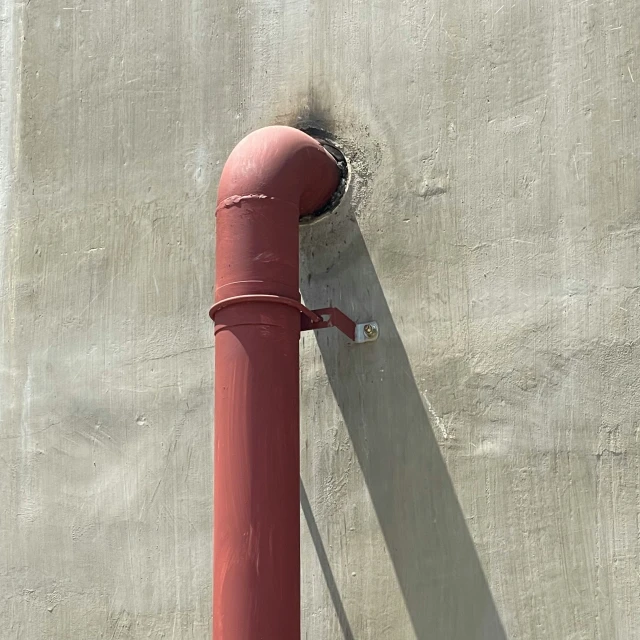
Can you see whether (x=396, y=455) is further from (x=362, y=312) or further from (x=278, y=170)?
(x=278, y=170)

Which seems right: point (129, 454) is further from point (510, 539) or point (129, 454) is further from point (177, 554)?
point (510, 539)

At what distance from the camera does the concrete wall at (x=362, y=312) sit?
3.51m

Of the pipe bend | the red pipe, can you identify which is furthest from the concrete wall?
the red pipe

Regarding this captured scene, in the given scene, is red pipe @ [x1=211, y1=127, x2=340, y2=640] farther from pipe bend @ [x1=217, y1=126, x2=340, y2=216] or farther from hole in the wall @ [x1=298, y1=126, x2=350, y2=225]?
hole in the wall @ [x1=298, y1=126, x2=350, y2=225]

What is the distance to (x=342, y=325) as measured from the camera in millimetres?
3828

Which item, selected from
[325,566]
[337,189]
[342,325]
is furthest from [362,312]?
[325,566]

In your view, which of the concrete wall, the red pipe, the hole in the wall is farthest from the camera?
the hole in the wall

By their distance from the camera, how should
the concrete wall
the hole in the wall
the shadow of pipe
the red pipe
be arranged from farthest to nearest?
the hole in the wall
the shadow of pipe
the concrete wall
the red pipe

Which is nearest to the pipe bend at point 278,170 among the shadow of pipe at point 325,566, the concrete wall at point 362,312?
the concrete wall at point 362,312

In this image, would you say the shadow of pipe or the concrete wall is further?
the shadow of pipe

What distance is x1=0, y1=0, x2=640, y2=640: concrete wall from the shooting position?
351 centimetres

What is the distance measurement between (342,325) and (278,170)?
585 millimetres

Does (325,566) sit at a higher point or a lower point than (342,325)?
lower

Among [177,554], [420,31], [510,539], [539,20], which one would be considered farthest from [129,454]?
[539,20]
